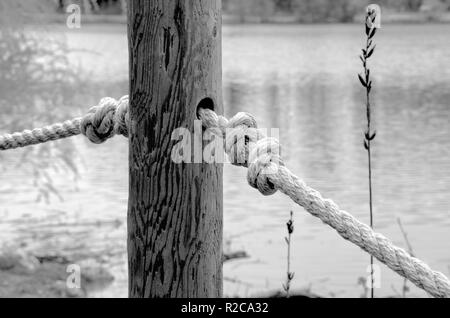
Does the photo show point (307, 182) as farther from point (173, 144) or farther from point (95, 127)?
point (173, 144)

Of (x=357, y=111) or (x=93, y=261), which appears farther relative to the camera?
(x=357, y=111)

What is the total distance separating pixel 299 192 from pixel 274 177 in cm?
10

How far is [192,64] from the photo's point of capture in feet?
7.41

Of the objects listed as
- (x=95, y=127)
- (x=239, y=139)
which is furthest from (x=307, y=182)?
(x=239, y=139)

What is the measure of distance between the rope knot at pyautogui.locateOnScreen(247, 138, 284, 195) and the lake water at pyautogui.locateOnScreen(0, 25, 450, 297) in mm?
4700

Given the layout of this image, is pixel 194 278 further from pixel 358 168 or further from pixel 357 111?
pixel 357 111

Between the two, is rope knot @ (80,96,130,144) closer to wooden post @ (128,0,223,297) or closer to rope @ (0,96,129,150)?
rope @ (0,96,129,150)

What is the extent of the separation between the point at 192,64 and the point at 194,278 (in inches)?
22.2

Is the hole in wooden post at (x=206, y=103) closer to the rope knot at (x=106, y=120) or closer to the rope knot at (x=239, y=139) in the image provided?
the rope knot at (x=239, y=139)

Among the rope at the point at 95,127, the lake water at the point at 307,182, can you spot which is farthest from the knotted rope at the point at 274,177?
the lake water at the point at 307,182

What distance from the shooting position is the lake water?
8.29 m

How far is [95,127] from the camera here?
280 cm
